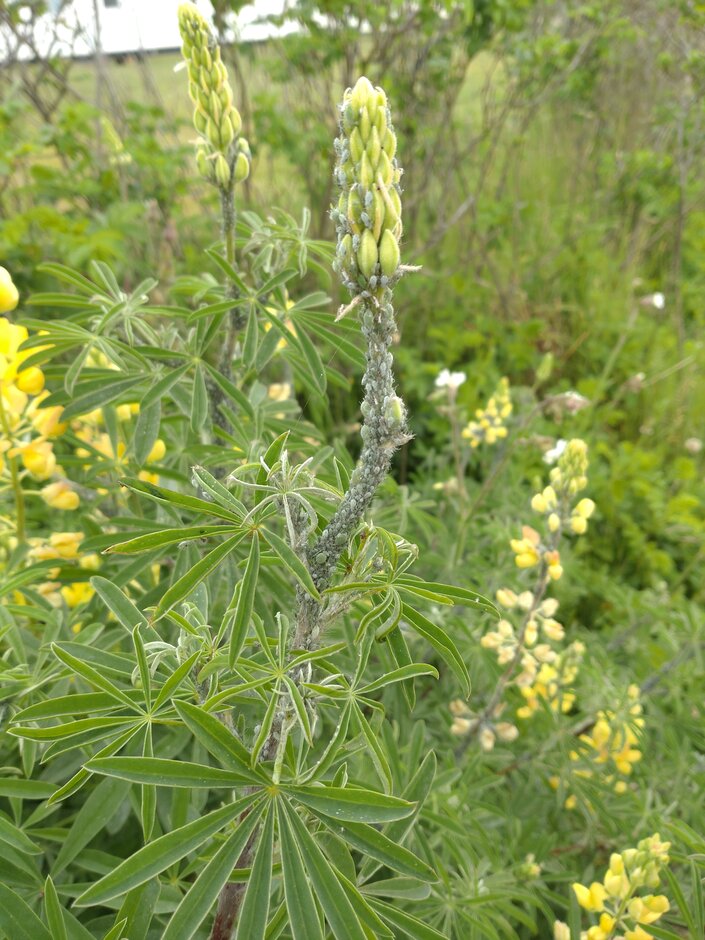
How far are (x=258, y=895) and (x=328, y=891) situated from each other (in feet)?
Result: 0.18

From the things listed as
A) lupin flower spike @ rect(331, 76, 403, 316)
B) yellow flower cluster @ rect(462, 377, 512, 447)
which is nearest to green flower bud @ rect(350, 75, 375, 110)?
lupin flower spike @ rect(331, 76, 403, 316)

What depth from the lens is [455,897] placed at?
99cm

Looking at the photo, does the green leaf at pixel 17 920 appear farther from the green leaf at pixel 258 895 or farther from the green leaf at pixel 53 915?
the green leaf at pixel 258 895

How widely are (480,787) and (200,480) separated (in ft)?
3.01

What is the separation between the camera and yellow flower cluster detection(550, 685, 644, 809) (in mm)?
1335

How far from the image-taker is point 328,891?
0.53 m

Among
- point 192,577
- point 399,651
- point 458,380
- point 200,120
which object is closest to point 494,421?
point 458,380

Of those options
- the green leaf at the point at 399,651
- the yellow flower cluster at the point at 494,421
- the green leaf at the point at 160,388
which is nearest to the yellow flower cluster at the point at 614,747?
the yellow flower cluster at the point at 494,421

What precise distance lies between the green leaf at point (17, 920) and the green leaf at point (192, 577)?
335mm

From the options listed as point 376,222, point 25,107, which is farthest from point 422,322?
point 376,222

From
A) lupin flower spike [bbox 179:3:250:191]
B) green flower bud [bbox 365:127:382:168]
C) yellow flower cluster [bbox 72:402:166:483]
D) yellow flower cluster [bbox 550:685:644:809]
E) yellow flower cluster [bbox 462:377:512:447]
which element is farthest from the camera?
yellow flower cluster [bbox 462:377:512:447]

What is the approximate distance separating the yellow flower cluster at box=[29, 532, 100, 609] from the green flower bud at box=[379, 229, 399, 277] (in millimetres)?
634

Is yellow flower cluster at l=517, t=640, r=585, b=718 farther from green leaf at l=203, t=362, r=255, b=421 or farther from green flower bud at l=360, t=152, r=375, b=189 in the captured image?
green flower bud at l=360, t=152, r=375, b=189

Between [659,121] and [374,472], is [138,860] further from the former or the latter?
[659,121]
